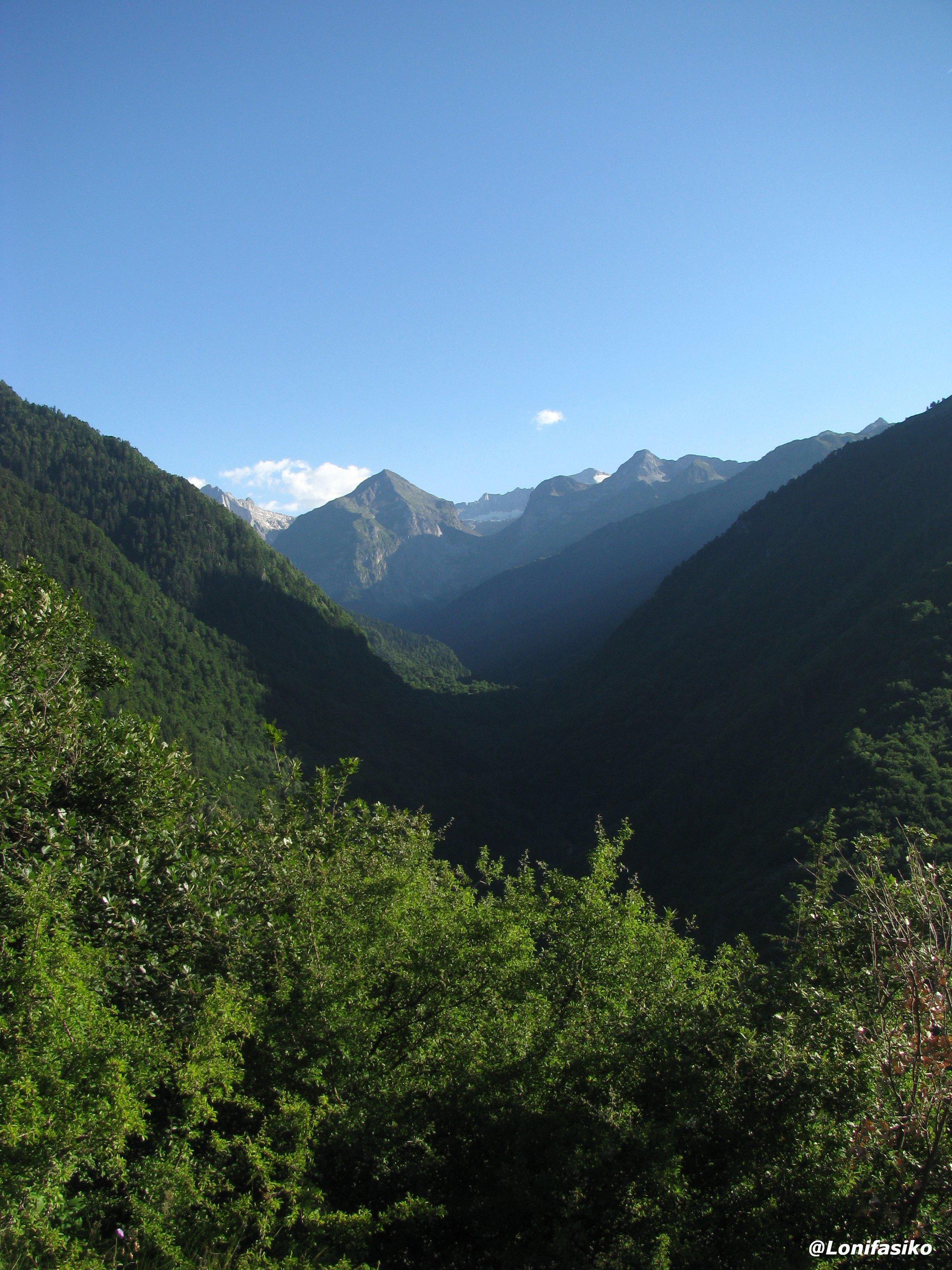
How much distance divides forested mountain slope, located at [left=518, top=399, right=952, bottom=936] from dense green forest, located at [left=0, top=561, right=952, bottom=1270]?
64.1m

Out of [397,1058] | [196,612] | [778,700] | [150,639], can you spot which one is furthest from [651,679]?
[397,1058]

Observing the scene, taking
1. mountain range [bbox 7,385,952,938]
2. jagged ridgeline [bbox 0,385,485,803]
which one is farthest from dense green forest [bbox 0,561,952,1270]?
jagged ridgeline [bbox 0,385,485,803]

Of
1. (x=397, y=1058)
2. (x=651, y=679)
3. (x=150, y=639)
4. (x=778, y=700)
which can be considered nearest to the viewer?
(x=397, y=1058)

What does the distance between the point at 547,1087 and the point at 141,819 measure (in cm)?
1165

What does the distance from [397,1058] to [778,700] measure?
380 ft

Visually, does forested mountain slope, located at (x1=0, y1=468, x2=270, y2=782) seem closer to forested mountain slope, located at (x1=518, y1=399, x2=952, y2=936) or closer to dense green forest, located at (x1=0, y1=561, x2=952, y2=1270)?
forested mountain slope, located at (x1=518, y1=399, x2=952, y2=936)

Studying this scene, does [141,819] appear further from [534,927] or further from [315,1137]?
[534,927]

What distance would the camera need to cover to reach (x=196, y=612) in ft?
529

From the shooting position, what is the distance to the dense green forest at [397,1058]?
909 centimetres

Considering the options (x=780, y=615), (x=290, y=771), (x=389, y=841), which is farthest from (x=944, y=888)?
(x=780, y=615)

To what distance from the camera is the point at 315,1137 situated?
12336mm

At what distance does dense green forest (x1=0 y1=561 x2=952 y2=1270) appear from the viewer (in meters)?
9.09

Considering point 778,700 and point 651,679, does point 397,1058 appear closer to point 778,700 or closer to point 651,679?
point 778,700

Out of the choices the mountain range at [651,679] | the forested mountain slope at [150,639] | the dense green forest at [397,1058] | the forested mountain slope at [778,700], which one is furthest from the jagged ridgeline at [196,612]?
the dense green forest at [397,1058]
